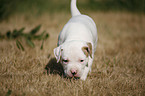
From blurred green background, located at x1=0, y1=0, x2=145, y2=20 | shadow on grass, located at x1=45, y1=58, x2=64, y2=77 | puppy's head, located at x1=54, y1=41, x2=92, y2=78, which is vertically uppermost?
blurred green background, located at x1=0, y1=0, x2=145, y2=20

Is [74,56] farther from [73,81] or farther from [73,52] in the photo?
[73,81]

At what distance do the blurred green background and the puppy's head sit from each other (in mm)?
4411

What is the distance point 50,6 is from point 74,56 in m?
7.36

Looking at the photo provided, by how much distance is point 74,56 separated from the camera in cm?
247

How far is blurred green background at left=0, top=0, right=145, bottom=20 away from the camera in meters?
6.97

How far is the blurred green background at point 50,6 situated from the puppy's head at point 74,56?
174 inches

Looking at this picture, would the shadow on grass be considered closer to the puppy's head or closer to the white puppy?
the white puppy

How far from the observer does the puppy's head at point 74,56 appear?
2451 mm

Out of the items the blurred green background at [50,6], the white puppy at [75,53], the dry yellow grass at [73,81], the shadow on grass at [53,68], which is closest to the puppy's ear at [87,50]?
the white puppy at [75,53]

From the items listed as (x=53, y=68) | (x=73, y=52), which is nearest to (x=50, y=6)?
(x=53, y=68)

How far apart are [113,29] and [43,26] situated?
9.77 feet

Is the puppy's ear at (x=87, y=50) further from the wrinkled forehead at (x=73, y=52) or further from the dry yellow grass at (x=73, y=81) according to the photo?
the dry yellow grass at (x=73, y=81)

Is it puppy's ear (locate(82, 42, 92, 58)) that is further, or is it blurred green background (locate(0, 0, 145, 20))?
blurred green background (locate(0, 0, 145, 20))

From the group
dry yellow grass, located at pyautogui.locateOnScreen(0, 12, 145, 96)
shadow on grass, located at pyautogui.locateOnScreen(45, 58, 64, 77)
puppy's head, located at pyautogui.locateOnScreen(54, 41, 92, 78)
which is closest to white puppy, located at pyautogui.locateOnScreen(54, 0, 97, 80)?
puppy's head, located at pyautogui.locateOnScreen(54, 41, 92, 78)
